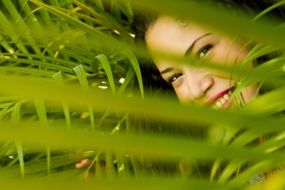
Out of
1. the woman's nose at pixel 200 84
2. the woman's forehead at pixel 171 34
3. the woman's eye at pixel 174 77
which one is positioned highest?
the woman's forehead at pixel 171 34

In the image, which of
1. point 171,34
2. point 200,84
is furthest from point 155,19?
point 200,84

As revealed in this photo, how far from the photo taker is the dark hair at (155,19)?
0.96m

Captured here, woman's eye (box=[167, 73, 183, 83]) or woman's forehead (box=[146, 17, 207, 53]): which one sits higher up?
woman's forehead (box=[146, 17, 207, 53])

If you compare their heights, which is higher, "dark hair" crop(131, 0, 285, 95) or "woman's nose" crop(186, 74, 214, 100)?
"dark hair" crop(131, 0, 285, 95)

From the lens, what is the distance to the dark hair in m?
0.96

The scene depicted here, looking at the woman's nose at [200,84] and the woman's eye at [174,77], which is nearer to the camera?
the woman's nose at [200,84]

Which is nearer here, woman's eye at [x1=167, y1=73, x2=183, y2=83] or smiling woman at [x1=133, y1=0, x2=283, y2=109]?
smiling woman at [x1=133, y1=0, x2=283, y2=109]

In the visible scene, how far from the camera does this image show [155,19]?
39.4 inches

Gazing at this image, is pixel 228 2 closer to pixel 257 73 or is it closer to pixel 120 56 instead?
pixel 120 56

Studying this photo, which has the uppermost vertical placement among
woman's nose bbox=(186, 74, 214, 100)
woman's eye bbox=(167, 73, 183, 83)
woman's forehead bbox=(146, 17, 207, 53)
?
woman's forehead bbox=(146, 17, 207, 53)

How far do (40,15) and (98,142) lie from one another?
125 cm

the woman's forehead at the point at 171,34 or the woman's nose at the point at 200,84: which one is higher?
the woman's forehead at the point at 171,34

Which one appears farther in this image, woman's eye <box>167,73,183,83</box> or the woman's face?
woman's eye <box>167,73,183,83</box>

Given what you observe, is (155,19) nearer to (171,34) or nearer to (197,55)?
(171,34)
